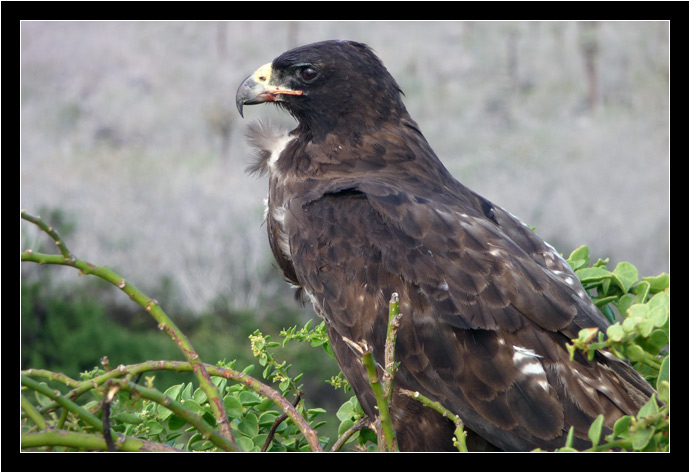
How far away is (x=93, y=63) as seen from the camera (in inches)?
848

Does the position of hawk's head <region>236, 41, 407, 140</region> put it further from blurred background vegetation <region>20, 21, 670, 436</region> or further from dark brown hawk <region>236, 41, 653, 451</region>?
blurred background vegetation <region>20, 21, 670, 436</region>

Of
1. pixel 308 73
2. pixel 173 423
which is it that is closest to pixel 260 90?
pixel 308 73

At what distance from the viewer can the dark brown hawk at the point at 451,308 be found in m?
2.53

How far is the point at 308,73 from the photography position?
11.1 feet

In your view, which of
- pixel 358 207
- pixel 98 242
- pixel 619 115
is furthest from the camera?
pixel 619 115

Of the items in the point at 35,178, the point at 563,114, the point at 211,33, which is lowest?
the point at 35,178

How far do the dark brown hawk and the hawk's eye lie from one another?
1.57ft

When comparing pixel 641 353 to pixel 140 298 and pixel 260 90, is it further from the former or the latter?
pixel 260 90

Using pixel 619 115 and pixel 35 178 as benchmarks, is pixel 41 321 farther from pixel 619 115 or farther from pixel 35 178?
pixel 619 115

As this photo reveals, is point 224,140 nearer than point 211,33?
Yes

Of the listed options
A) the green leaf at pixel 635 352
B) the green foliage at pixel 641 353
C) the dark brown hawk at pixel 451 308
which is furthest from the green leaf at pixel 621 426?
the dark brown hawk at pixel 451 308

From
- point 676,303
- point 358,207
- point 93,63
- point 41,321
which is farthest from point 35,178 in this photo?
point 676,303

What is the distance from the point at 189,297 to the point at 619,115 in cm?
1252

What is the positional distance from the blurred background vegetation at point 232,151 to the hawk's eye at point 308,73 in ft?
28.0
